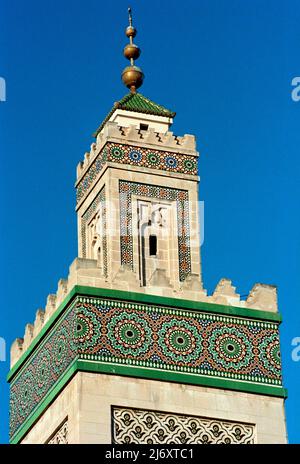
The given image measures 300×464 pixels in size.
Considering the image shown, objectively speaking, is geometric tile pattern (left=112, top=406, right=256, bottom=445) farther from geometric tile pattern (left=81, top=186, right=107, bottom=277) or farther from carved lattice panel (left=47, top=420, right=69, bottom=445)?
geometric tile pattern (left=81, top=186, right=107, bottom=277)

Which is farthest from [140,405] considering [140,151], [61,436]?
[140,151]

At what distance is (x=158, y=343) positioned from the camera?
2220 centimetres

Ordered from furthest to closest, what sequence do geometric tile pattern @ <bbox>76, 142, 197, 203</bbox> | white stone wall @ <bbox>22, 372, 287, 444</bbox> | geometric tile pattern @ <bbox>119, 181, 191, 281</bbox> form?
geometric tile pattern @ <bbox>76, 142, 197, 203</bbox> → geometric tile pattern @ <bbox>119, 181, 191, 281</bbox> → white stone wall @ <bbox>22, 372, 287, 444</bbox>

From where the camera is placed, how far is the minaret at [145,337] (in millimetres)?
21875

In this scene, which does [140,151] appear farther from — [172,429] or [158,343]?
[172,429]

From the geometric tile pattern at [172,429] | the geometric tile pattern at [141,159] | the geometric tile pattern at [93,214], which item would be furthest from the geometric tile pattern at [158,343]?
the geometric tile pattern at [141,159]

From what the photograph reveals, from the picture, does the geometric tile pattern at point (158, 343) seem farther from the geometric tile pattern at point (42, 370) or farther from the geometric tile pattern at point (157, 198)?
the geometric tile pattern at point (157, 198)

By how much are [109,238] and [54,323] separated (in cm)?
121

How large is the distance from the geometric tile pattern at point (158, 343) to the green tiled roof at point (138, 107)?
3101mm

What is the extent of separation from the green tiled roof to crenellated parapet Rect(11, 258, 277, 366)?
262cm

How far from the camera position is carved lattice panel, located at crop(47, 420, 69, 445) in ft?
71.8

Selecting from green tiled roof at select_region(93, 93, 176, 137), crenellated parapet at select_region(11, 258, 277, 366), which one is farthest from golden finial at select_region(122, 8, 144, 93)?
crenellated parapet at select_region(11, 258, 277, 366)

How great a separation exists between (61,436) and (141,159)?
143 inches

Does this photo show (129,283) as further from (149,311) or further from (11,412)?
(11,412)
